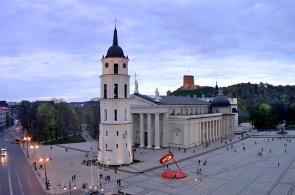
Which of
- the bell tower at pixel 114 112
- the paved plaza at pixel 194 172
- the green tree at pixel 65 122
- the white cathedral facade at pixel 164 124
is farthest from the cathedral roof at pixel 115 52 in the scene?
the green tree at pixel 65 122

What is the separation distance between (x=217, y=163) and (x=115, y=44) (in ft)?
87.8

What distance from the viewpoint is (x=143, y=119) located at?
76.1 metres

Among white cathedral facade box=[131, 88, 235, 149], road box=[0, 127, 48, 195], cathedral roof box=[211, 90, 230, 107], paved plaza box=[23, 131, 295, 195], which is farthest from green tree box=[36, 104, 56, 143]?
cathedral roof box=[211, 90, 230, 107]

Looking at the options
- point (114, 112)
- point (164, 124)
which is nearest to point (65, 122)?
point (164, 124)

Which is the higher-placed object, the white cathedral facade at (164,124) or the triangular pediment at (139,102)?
the triangular pediment at (139,102)

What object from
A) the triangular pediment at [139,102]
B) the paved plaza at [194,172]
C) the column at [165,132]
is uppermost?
the triangular pediment at [139,102]

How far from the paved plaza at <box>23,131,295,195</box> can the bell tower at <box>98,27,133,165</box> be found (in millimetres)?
2816

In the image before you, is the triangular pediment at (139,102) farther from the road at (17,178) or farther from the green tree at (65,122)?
the green tree at (65,122)

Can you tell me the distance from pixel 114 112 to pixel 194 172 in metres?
16.2

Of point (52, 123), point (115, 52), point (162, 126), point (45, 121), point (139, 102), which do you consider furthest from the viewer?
point (52, 123)

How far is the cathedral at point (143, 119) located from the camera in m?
54.1

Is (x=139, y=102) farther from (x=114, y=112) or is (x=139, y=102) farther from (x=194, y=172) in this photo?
(x=194, y=172)

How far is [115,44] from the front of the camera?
56500 millimetres

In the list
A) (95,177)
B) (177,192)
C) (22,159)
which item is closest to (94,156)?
(22,159)
